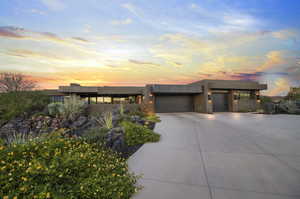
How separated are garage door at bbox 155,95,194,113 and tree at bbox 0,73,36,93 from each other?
20.9 meters

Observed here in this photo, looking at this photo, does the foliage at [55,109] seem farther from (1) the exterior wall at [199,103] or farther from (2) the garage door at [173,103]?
(1) the exterior wall at [199,103]

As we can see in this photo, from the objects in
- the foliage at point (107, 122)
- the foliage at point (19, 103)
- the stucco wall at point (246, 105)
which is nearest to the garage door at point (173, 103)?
the stucco wall at point (246, 105)

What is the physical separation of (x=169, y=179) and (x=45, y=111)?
43.7 ft

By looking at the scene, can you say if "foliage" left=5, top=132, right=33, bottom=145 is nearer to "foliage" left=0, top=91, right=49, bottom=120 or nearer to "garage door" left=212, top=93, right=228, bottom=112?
"foliage" left=0, top=91, right=49, bottom=120

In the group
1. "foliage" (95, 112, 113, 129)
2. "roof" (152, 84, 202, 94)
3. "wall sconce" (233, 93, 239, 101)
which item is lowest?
"foliage" (95, 112, 113, 129)

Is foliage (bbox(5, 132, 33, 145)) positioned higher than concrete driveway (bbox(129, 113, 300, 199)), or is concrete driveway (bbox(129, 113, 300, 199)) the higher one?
foliage (bbox(5, 132, 33, 145))

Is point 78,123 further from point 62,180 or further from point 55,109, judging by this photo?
point 62,180

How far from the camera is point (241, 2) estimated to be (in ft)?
27.5

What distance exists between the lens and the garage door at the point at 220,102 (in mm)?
14023

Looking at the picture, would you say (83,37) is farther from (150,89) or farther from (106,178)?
(106,178)

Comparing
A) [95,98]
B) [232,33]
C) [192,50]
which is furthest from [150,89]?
[95,98]

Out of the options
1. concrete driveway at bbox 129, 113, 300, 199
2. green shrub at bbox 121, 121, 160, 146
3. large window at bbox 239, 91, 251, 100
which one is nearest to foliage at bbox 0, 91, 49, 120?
green shrub at bbox 121, 121, 160, 146

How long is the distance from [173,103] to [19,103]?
16.7 meters

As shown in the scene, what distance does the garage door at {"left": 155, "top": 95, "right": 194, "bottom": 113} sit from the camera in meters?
14.1
